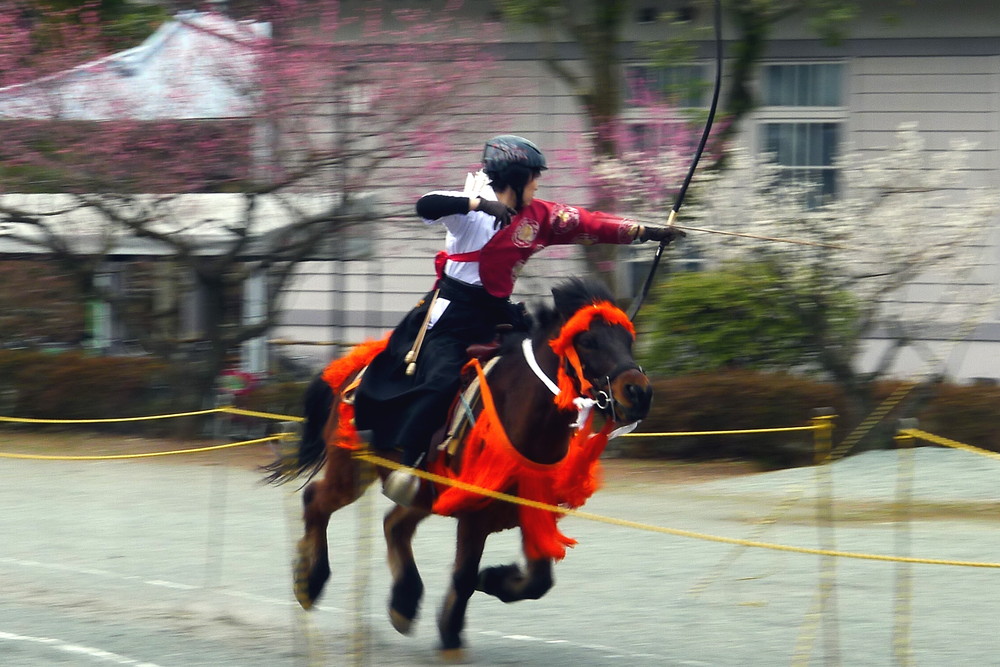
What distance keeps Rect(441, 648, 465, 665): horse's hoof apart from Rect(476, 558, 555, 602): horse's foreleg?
286 millimetres

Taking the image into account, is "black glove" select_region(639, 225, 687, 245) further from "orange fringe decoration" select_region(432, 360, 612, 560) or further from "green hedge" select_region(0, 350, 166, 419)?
"green hedge" select_region(0, 350, 166, 419)

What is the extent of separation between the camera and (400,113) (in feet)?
42.3

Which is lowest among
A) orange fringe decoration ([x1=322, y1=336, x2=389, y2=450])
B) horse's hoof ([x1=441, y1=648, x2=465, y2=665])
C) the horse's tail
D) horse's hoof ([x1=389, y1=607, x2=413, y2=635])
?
horse's hoof ([x1=441, y1=648, x2=465, y2=665])

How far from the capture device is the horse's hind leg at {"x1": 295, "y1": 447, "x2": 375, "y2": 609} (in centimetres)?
661

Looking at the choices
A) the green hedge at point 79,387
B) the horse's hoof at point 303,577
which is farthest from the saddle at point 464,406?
the green hedge at point 79,387

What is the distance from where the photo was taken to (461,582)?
6000 millimetres

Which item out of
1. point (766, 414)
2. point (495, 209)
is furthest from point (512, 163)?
point (766, 414)

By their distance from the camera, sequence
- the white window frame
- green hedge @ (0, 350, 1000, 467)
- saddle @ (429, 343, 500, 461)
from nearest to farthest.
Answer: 1. saddle @ (429, 343, 500, 461)
2. green hedge @ (0, 350, 1000, 467)
3. the white window frame

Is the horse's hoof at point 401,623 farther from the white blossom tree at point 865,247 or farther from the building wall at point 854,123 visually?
the building wall at point 854,123

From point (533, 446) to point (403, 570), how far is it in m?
1.07

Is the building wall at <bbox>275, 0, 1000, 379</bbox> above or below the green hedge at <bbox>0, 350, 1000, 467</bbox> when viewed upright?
above

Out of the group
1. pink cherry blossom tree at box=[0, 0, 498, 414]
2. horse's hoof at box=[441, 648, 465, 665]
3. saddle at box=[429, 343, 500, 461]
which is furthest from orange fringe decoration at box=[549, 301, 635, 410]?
pink cherry blossom tree at box=[0, 0, 498, 414]

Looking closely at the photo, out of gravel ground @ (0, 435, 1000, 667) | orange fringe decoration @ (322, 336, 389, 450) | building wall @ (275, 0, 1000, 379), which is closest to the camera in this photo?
gravel ground @ (0, 435, 1000, 667)

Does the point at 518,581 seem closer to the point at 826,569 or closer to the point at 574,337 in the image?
the point at 574,337
